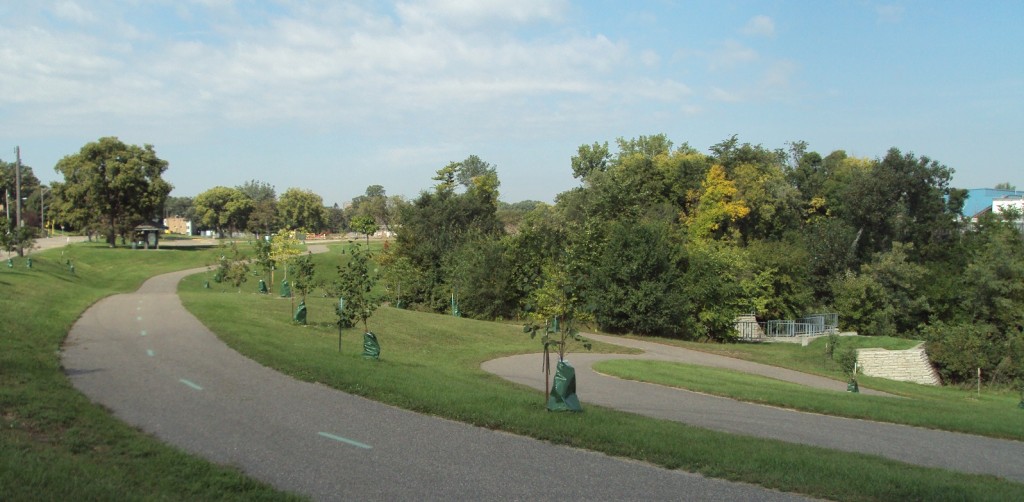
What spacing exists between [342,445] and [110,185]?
72.7 m

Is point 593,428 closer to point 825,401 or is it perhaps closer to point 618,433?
point 618,433

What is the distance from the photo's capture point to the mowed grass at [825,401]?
15.7 meters

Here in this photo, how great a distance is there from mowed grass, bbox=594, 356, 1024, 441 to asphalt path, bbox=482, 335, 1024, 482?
51cm

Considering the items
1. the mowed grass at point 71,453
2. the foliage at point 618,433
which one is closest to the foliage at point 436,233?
the foliage at point 618,433

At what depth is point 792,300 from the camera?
52.4 metres

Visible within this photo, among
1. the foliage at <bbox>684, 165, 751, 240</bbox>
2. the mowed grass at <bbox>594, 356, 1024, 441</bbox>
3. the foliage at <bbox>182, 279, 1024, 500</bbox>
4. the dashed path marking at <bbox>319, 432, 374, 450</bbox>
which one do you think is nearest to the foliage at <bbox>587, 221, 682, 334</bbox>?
the mowed grass at <bbox>594, 356, 1024, 441</bbox>

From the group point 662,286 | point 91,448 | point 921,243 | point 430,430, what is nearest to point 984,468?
point 430,430

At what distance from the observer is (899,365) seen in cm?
3716

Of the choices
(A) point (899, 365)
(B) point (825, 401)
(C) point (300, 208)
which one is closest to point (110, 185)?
Result: (C) point (300, 208)

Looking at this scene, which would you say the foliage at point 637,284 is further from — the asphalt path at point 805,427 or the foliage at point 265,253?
the asphalt path at point 805,427

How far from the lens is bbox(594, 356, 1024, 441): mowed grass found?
1573 centimetres

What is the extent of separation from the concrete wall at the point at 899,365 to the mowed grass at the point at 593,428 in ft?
74.3

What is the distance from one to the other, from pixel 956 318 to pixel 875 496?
50.8 meters

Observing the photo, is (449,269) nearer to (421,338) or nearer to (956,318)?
(421,338)
